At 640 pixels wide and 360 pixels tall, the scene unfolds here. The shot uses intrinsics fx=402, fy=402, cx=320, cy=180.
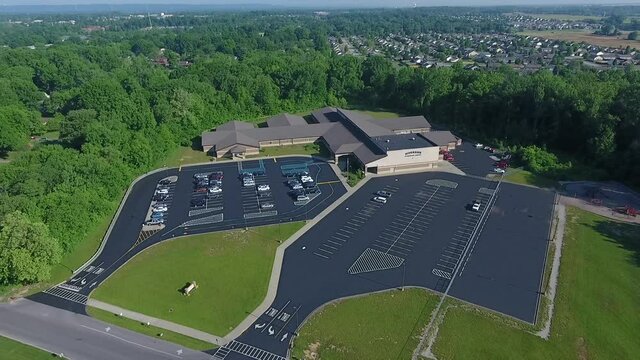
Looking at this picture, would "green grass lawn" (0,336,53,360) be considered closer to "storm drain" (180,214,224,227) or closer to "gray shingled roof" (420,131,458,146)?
"storm drain" (180,214,224,227)

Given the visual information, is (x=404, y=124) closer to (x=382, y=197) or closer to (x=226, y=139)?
(x=382, y=197)

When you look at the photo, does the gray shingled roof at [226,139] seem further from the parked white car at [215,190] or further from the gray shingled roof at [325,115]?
the gray shingled roof at [325,115]

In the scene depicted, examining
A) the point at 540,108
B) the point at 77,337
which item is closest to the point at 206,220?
the point at 77,337

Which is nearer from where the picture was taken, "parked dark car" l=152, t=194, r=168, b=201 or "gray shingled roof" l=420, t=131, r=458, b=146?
"parked dark car" l=152, t=194, r=168, b=201

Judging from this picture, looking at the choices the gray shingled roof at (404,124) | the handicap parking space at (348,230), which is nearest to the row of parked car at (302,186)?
the handicap parking space at (348,230)

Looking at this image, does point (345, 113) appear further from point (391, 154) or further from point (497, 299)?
point (497, 299)

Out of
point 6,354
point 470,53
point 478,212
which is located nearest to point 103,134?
point 6,354

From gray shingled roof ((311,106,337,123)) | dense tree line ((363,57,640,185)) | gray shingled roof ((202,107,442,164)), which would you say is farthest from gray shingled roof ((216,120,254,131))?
dense tree line ((363,57,640,185))
